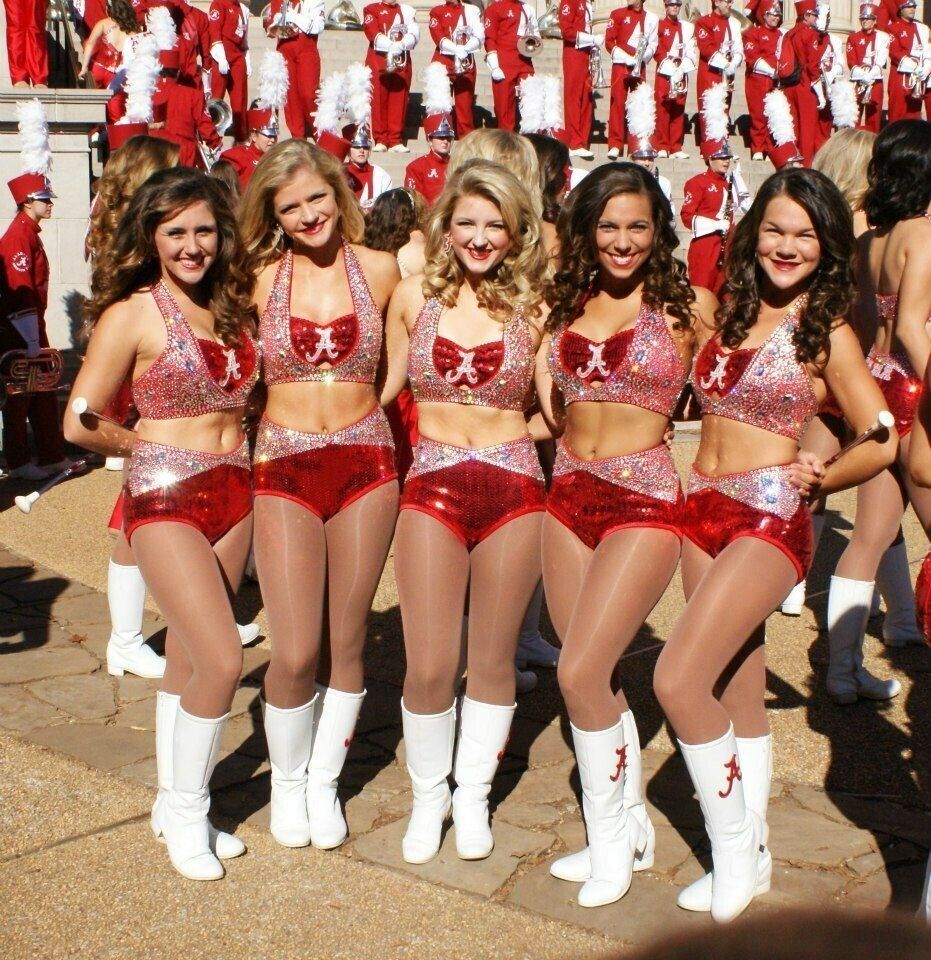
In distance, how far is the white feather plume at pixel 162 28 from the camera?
12547 mm

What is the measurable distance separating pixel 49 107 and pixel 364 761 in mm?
7960

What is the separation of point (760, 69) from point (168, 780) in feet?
50.1

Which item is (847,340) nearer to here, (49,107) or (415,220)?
(415,220)

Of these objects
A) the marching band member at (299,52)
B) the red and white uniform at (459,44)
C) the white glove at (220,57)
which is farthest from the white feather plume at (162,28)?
the red and white uniform at (459,44)

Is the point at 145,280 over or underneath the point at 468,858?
over

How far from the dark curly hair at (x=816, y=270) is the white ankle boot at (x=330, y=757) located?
4.95ft

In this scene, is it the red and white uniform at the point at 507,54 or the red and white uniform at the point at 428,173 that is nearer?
the red and white uniform at the point at 428,173

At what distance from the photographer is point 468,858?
3795 mm

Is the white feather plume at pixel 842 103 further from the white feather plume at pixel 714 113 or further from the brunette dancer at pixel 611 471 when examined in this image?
the brunette dancer at pixel 611 471

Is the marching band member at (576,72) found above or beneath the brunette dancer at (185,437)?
above

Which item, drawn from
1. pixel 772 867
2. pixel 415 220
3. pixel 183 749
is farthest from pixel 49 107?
pixel 772 867

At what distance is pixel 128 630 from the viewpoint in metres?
5.46

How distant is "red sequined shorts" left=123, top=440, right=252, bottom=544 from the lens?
3682 mm

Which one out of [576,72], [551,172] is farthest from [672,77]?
[551,172]
